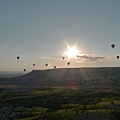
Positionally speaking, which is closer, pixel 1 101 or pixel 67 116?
pixel 67 116

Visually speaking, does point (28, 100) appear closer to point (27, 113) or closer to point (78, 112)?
point (27, 113)

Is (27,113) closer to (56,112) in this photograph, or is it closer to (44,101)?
(56,112)

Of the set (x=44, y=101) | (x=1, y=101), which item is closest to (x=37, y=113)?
(x=44, y=101)

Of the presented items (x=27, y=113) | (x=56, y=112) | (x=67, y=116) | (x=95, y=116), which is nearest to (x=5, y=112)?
(x=27, y=113)

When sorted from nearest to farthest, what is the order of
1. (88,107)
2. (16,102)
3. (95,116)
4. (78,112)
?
(95,116) < (78,112) < (88,107) < (16,102)

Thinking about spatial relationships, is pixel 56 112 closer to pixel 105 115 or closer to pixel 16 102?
pixel 105 115

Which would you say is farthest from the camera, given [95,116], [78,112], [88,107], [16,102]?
[16,102]

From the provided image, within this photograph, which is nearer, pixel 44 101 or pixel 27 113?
pixel 27 113

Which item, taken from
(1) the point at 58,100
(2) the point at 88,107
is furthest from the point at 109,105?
(1) the point at 58,100
